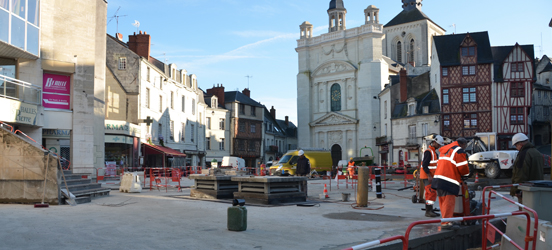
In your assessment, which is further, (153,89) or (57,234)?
(153,89)

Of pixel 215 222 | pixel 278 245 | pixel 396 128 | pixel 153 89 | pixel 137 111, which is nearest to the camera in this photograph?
pixel 278 245

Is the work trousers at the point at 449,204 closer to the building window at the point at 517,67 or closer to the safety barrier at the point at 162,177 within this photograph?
the safety barrier at the point at 162,177

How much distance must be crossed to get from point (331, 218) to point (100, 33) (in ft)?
68.5

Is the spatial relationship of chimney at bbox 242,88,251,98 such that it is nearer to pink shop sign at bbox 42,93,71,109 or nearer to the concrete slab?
pink shop sign at bbox 42,93,71,109

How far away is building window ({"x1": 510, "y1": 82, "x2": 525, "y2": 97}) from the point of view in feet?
143

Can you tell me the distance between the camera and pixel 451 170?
7.87 m

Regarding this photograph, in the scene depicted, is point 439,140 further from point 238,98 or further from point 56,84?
point 238,98

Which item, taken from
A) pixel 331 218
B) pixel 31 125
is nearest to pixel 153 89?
pixel 31 125

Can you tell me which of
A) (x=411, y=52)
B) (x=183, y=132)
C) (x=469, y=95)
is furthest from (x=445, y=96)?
(x=411, y=52)

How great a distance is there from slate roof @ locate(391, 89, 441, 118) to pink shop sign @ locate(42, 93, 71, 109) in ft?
Answer: 115

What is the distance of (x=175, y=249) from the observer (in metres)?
6.02

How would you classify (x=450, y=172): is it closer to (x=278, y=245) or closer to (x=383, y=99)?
(x=278, y=245)

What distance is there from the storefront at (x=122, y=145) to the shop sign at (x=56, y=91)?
9.76m

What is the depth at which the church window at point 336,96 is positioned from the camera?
67250mm
